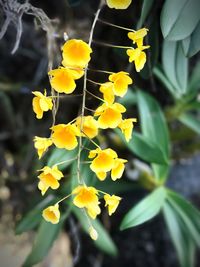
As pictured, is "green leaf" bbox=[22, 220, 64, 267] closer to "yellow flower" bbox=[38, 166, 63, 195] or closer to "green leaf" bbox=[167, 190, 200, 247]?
"green leaf" bbox=[167, 190, 200, 247]

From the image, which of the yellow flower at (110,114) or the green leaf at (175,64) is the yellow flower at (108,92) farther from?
the green leaf at (175,64)

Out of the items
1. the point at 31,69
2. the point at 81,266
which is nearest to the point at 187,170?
the point at 81,266

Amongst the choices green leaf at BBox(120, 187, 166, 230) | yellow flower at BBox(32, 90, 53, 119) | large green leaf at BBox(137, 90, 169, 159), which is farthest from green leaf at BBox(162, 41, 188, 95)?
yellow flower at BBox(32, 90, 53, 119)

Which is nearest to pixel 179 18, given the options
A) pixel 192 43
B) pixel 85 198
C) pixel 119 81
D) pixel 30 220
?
pixel 192 43

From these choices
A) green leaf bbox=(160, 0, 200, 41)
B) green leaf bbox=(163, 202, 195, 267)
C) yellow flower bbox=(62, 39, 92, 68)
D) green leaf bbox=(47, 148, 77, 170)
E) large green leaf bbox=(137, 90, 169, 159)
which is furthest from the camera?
green leaf bbox=(163, 202, 195, 267)

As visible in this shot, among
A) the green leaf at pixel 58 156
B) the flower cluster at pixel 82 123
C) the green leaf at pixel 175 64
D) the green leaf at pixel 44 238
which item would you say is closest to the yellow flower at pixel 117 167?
the flower cluster at pixel 82 123

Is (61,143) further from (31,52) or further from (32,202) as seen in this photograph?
(31,52)
